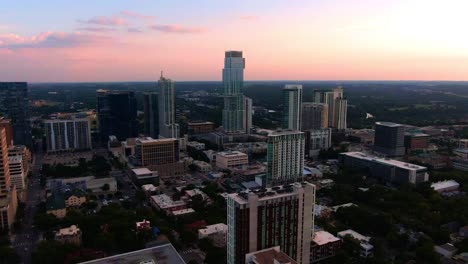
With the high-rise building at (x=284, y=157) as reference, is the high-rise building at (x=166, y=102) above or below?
above

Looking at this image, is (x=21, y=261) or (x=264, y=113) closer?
(x=21, y=261)

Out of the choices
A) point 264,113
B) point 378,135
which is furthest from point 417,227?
point 264,113

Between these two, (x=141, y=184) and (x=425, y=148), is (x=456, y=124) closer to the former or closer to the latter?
(x=425, y=148)

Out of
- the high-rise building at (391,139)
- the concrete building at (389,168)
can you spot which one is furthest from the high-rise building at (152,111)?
the high-rise building at (391,139)

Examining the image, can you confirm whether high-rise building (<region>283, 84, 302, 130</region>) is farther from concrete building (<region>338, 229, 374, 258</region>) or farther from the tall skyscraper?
concrete building (<region>338, 229, 374, 258</region>)

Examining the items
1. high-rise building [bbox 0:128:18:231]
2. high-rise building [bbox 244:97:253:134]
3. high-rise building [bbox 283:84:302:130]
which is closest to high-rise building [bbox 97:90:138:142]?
high-rise building [bbox 244:97:253:134]

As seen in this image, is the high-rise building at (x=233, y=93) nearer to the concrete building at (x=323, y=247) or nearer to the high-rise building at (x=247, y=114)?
the high-rise building at (x=247, y=114)
